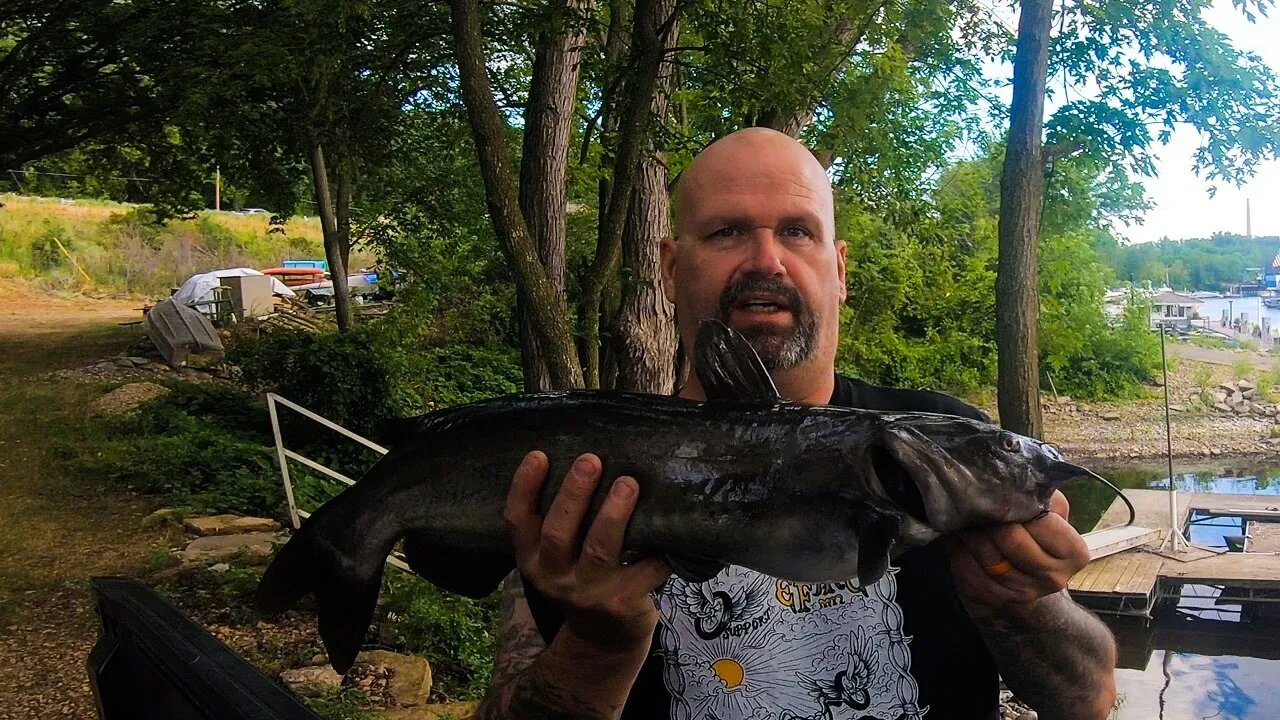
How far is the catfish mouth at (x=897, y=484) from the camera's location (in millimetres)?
1532

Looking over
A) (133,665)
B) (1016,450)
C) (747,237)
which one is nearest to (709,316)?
(747,237)

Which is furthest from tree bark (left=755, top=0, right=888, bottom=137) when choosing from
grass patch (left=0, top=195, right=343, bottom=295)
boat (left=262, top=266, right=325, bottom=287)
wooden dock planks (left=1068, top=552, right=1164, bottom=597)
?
boat (left=262, top=266, right=325, bottom=287)

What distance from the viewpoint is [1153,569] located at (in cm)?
1459

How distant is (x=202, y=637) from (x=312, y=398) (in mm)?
12730

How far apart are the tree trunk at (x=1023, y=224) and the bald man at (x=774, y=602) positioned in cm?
560

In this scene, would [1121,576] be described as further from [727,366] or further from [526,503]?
[526,503]

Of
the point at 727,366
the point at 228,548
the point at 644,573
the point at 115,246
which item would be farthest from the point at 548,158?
the point at 115,246

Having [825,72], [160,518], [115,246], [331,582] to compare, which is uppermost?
[115,246]

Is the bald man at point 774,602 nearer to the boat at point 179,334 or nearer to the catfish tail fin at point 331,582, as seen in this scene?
the catfish tail fin at point 331,582

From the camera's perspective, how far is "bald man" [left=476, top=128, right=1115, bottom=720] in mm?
1684

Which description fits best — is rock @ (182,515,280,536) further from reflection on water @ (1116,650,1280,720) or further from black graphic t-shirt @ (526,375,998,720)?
reflection on water @ (1116,650,1280,720)

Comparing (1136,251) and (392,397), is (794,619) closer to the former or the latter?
(392,397)

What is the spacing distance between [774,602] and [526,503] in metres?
0.69

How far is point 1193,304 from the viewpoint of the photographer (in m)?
26.7
